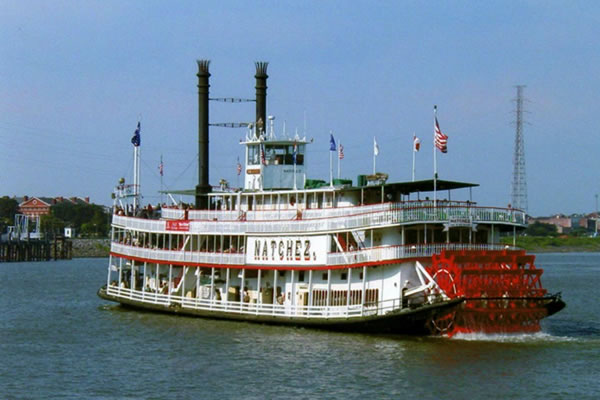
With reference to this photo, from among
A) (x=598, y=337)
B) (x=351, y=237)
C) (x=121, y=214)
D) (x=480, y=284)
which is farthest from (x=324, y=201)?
(x=121, y=214)

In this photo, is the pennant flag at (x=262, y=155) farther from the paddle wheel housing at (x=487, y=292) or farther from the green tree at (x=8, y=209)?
the green tree at (x=8, y=209)

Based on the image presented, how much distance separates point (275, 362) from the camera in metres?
33.0

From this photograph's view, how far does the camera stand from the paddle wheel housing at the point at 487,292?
116ft

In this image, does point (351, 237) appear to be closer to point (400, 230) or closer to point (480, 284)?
point (400, 230)

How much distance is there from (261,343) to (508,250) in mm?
10300

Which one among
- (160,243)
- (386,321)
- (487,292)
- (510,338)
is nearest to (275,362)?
(386,321)

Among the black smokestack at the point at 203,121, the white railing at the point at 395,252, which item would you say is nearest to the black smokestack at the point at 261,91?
the black smokestack at the point at 203,121

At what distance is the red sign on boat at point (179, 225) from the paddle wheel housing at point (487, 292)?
1340 cm

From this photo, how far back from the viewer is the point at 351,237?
39188 mm

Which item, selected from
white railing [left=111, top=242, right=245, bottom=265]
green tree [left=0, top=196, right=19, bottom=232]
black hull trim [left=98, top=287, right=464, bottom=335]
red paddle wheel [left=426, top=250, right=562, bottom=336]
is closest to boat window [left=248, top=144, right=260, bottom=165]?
white railing [left=111, top=242, right=245, bottom=265]

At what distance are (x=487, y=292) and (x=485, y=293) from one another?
247 millimetres

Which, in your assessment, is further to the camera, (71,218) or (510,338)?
(71,218)

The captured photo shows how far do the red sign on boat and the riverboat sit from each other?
0.06 meters

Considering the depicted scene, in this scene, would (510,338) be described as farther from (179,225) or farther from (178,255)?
(179,225)
